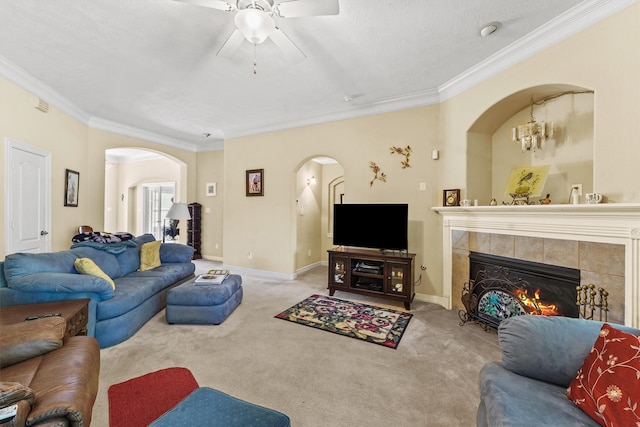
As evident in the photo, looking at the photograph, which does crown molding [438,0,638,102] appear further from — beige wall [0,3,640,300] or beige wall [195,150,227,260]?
beige wall [195,150,227,260]

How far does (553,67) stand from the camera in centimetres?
228

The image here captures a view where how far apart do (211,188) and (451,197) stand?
Answer: 17.7 feet

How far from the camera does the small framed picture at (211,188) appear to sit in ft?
20.8

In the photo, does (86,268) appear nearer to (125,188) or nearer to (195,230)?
(195,230)

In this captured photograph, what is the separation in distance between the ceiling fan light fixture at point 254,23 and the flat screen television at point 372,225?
2.40 m

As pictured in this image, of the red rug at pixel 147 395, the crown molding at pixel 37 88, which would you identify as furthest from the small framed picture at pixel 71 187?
the red rug at pixel 147 395

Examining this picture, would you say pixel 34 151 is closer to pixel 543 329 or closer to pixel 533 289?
pixel 543 329

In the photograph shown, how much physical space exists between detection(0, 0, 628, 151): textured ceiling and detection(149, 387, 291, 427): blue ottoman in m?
2.66

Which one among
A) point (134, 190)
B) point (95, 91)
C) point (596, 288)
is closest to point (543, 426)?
point (596, 288)

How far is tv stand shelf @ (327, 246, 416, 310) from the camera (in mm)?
3307

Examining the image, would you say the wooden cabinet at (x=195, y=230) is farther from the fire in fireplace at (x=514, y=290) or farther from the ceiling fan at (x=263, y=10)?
the fire in fireplace at (x=514, y=290)

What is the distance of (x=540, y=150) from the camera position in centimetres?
271

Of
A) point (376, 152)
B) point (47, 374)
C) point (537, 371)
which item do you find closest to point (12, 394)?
point (47, 374)

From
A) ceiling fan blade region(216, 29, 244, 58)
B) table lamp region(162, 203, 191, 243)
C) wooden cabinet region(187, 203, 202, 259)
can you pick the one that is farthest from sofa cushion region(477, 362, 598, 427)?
wooden cabinet region(187, 203, 202, 259)
